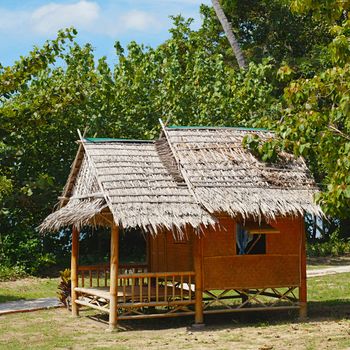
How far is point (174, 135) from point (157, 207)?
7.91 feet

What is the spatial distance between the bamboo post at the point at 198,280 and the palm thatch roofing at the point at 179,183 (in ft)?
1.54

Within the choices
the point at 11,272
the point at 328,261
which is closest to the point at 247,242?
the point at 11,272

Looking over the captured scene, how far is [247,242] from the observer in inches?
580

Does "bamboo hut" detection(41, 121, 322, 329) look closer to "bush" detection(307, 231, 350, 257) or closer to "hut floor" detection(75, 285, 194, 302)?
"hut floor" detection(75, 285, 194, 302)

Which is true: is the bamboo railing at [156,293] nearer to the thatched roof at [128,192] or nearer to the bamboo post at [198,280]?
the bamboo post at [198,280]

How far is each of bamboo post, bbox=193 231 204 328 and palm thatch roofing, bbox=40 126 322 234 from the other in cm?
47

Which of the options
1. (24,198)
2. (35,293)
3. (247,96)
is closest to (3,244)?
(24,198)

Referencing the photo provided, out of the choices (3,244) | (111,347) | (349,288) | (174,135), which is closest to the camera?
(111,347)

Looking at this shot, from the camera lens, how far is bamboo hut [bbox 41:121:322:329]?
1376 cm

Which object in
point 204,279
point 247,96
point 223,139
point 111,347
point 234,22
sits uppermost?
point 234,22

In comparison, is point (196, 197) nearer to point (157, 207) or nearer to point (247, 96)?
point (157, 207)

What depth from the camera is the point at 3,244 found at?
2380cm

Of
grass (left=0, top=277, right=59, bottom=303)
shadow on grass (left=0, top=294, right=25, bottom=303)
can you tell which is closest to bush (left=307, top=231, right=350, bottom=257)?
grass (left=0, top=277, right=59, bottom=303)

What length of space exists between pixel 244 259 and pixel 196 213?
158 cm
